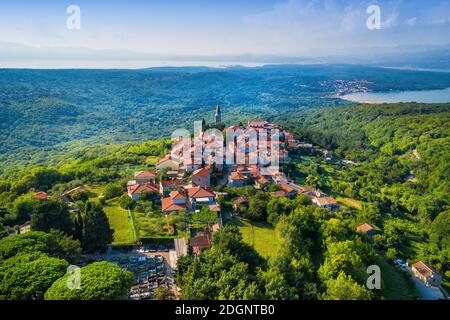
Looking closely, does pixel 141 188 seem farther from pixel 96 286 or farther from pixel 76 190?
pixel 96 286

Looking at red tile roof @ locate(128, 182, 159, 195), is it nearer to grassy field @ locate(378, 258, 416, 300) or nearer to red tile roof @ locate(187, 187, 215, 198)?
red tile roof @ locate(187, 187, 215, 198)

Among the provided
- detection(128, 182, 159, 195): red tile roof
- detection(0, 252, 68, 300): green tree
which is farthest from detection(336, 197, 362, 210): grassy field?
detection(0, 252, 68, 300): green tree

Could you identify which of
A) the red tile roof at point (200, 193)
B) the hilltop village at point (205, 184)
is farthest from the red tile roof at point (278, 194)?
the red tile roof at point (200, 193)

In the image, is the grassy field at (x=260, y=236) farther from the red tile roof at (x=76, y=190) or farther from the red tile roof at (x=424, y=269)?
the red tile roof at (x=76, y=190)

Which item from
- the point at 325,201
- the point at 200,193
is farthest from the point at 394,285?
the point at 200,193
